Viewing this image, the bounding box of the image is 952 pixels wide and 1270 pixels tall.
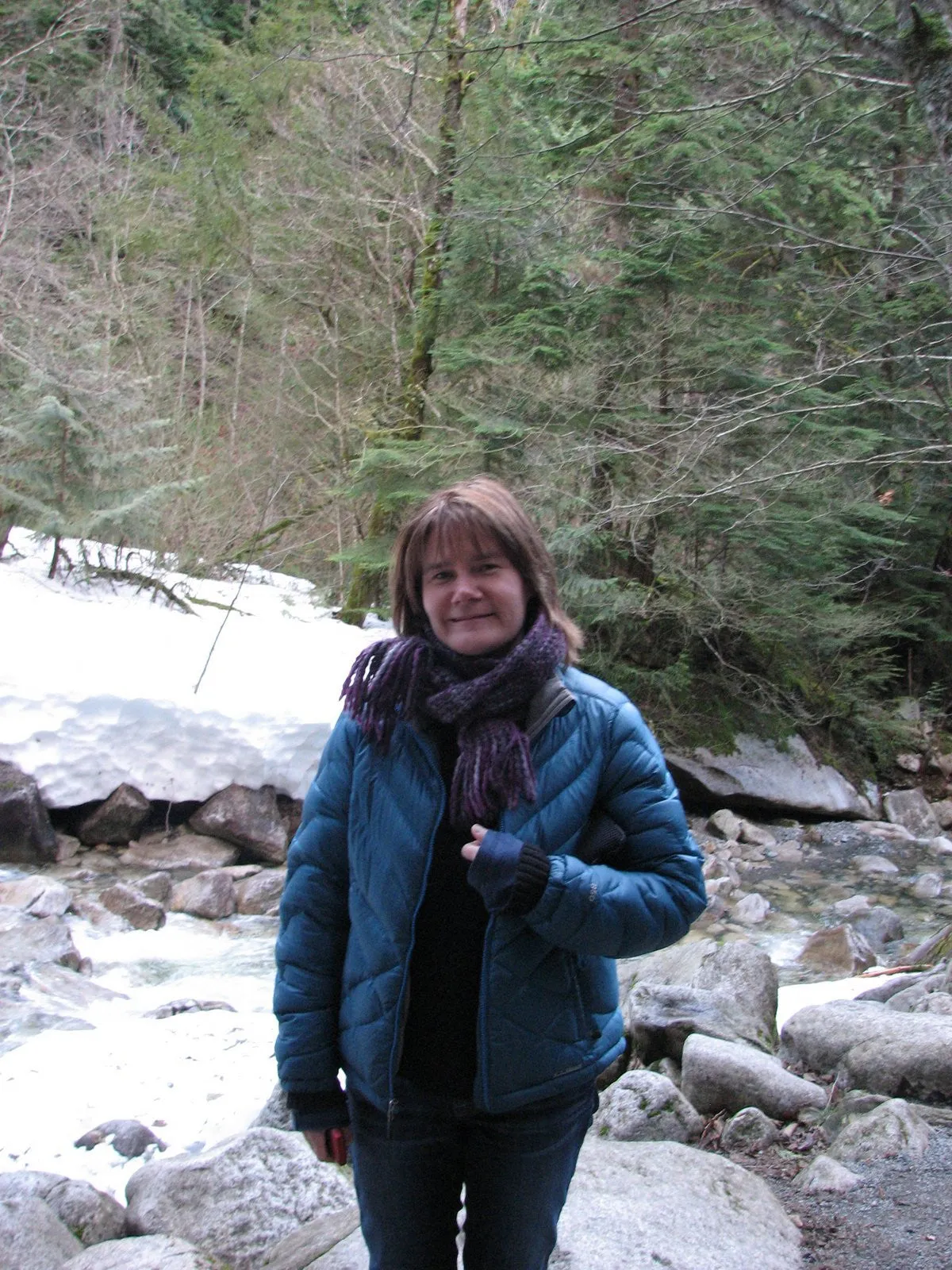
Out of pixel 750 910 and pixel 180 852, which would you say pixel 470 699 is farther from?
pixel 180 852

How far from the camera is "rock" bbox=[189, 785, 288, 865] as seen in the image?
825 centimetres

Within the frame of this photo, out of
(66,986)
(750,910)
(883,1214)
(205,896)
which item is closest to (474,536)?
(883,1214)

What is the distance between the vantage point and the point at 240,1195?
3330 millimetres

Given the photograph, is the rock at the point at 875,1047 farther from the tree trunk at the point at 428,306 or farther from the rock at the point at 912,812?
the tree trunk at the point at 428,306

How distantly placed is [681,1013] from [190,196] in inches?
576

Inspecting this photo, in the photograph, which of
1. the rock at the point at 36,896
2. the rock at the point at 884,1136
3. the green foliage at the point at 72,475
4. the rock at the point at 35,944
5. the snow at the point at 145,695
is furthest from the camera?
the green foliage at the point at 72,475

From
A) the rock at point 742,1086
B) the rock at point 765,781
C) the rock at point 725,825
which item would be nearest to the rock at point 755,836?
the rock at point 725,825

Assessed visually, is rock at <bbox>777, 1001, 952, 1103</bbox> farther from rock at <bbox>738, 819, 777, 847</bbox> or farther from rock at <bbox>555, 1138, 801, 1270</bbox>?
rock at <bbox>738, 819, 777, 847</bbox>

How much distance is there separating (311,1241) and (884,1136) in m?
1.72

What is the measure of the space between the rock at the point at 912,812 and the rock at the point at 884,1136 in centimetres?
798

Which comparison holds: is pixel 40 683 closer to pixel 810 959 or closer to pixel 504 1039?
pixel 810 959

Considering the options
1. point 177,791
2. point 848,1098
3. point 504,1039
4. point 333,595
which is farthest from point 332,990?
point 333,595

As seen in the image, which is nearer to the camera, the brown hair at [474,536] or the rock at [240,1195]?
the brown hair at [474,536]

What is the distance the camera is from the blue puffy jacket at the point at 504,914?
162cm
